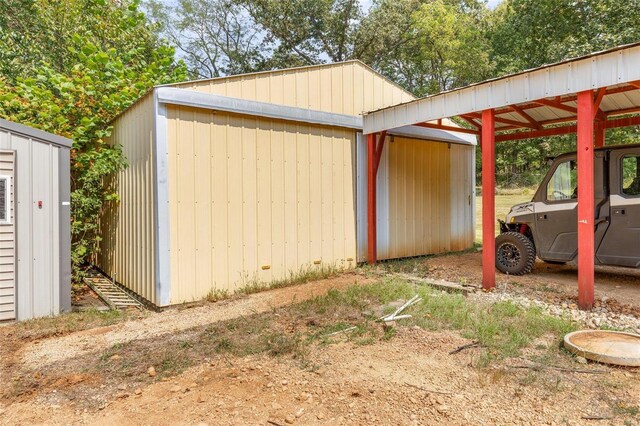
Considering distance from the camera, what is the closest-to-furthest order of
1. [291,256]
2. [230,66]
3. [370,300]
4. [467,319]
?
[467,319] → [370,300] → [291,256] → [230,66]

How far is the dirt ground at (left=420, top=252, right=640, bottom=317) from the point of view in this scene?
4996mm

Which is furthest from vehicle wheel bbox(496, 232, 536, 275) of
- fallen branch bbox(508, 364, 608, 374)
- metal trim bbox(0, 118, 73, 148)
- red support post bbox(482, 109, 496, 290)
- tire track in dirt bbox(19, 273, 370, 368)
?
metal trim bbox(0, 118, 73, 148)

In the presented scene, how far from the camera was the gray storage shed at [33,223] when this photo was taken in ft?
14.4

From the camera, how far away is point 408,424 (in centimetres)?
227

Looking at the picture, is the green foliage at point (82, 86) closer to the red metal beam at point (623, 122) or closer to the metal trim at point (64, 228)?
the metal trim at point (64, 228)

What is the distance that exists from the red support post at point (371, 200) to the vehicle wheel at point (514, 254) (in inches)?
83.1

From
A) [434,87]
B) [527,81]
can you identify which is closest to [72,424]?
[527,81]

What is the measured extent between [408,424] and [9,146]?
4.95 m

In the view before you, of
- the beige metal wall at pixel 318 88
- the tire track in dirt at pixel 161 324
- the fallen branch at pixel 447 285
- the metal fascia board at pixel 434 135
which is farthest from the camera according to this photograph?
the metal fascia board at pixel 434 135

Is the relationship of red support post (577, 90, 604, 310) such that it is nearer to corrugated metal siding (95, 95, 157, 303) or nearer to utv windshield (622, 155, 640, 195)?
utv windshield (622, 155, 640, 195)

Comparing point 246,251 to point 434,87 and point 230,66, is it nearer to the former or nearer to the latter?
point 230,66

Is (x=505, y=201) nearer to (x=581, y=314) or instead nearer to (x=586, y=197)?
(x=586, y=197)

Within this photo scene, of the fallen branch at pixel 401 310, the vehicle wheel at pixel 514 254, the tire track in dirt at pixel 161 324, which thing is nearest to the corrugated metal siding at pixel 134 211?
the tire track in dirt at pixel 161 324

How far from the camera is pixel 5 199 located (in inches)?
172
